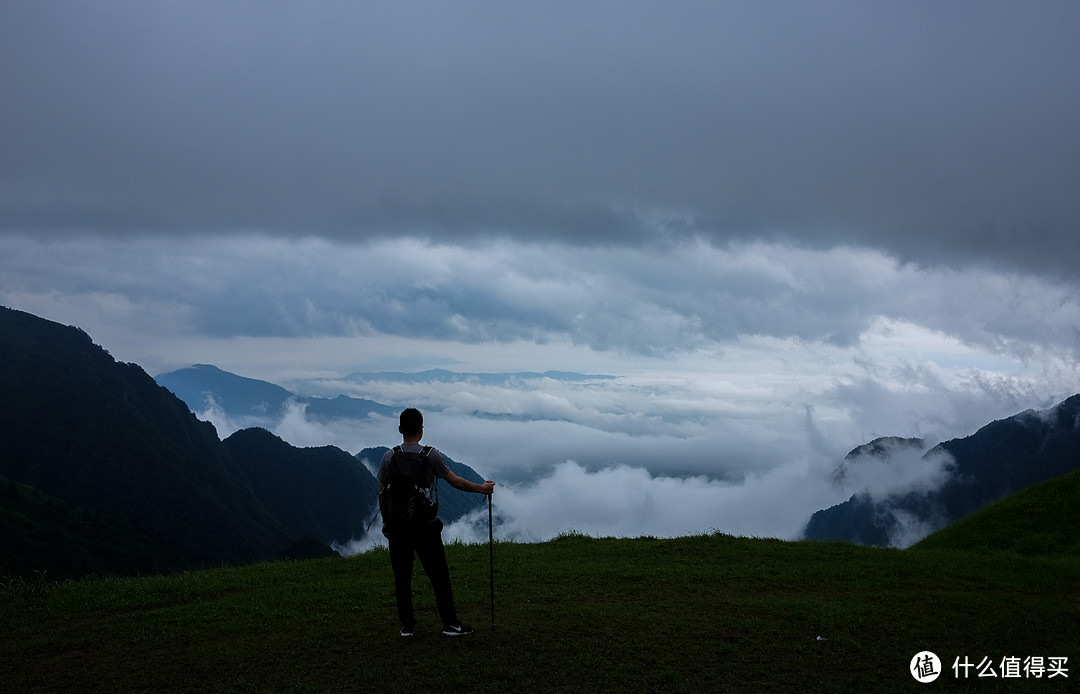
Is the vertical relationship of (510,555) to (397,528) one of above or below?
below

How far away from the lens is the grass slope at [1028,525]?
70.3 feet

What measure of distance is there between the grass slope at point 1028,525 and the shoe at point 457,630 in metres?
17.3

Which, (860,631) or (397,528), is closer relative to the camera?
(397,528)

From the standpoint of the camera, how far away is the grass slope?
2142cm

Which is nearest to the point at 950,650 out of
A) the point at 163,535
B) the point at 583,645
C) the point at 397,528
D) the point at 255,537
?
the point at 583,645

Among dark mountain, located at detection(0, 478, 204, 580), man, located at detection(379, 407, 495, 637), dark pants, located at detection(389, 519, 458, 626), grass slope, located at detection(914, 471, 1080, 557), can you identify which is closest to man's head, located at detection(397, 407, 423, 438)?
man, located at detection(379, 407, 495, 637)

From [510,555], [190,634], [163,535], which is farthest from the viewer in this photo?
[163,535]

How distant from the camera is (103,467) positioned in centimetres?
19275

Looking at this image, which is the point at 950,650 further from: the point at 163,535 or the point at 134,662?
the point at 163,535

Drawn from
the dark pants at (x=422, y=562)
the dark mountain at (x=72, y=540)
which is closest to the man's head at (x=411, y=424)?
Result: the dark pants at (x=422, y=562)

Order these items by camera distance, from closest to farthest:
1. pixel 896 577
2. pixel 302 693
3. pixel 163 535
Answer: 1. pixel 302 693
2. pixel 896 577
3. pixel 163 535

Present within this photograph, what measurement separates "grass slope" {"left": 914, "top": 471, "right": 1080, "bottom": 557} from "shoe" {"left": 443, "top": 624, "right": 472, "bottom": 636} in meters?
17.3

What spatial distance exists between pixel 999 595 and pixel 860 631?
482 cm

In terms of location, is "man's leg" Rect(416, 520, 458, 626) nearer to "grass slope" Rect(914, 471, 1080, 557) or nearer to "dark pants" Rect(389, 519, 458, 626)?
"dark pants" Rect(389, 519, 458, 626)
